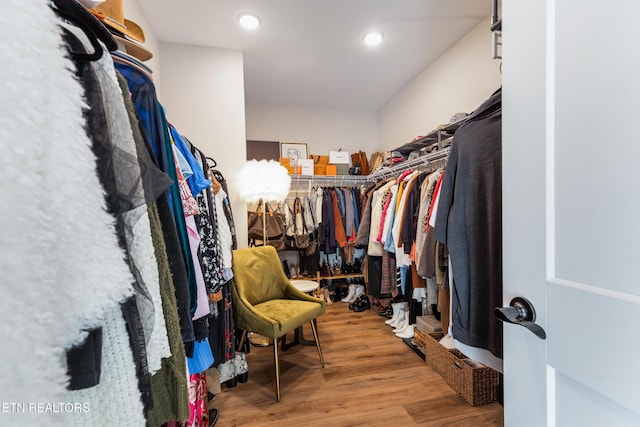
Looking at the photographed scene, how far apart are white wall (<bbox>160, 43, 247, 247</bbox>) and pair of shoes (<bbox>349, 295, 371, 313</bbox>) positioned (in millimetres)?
1754

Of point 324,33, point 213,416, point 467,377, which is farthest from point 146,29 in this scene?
point 467,377

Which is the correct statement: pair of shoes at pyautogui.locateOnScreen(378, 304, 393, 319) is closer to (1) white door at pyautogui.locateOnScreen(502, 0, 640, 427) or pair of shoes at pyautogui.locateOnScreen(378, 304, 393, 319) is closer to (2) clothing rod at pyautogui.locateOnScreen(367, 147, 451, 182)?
(2) clothing rod at pyautogui.locateOnScreen(367, 147, 451, 182)

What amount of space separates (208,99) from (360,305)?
2.68m

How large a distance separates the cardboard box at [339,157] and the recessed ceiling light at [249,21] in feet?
5.80

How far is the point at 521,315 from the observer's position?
55cm

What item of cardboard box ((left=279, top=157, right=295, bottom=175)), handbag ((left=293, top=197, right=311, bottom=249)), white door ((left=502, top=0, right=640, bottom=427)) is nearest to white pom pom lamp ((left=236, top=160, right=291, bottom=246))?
handbag ((left=293, top=197, right=311, bottom=249))

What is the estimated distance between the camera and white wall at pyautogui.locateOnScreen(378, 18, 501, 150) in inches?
77.9

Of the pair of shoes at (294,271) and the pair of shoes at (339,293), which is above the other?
the pair of shoes at (294,271)

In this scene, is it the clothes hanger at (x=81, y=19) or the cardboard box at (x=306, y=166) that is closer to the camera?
the clothes hanger at (x=81, y=19)

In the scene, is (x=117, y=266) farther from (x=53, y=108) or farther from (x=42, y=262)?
(x=53, y=108)

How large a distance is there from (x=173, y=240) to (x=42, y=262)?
0.34 meters

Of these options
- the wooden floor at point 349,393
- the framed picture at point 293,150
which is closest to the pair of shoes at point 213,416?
the wooden floor at point 349,393

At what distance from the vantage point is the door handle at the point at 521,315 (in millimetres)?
503
